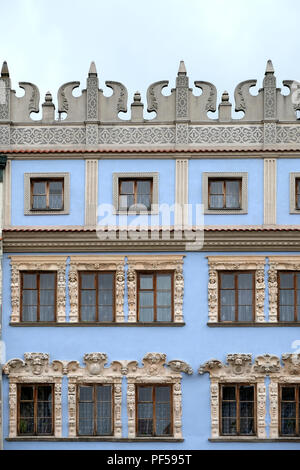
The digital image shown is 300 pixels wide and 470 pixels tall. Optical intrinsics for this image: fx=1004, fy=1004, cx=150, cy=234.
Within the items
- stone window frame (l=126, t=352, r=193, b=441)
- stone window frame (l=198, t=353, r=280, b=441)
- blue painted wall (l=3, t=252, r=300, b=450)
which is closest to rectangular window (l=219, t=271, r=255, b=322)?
blue painted wall (l=3, t=252, r=300, b=450)

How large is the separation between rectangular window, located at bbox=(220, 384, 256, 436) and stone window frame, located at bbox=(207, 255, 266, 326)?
6.84 ft

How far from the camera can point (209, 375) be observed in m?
30.0

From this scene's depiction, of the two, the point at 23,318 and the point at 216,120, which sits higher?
the point at 216,120

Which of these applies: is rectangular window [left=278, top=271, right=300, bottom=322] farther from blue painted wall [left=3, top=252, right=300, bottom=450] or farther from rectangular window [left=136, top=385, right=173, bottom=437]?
rectangular window [left=136, top=385, right=173, bottom=437]

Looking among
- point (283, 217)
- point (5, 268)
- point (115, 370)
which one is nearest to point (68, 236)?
point (5, 268)

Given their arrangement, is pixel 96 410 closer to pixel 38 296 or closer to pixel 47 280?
pixel 38 296

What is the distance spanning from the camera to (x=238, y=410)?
30.0m

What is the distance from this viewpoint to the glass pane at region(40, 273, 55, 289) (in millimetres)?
30766

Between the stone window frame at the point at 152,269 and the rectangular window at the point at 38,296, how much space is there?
236cm

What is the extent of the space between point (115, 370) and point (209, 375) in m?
2.82

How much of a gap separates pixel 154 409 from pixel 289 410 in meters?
4.04
